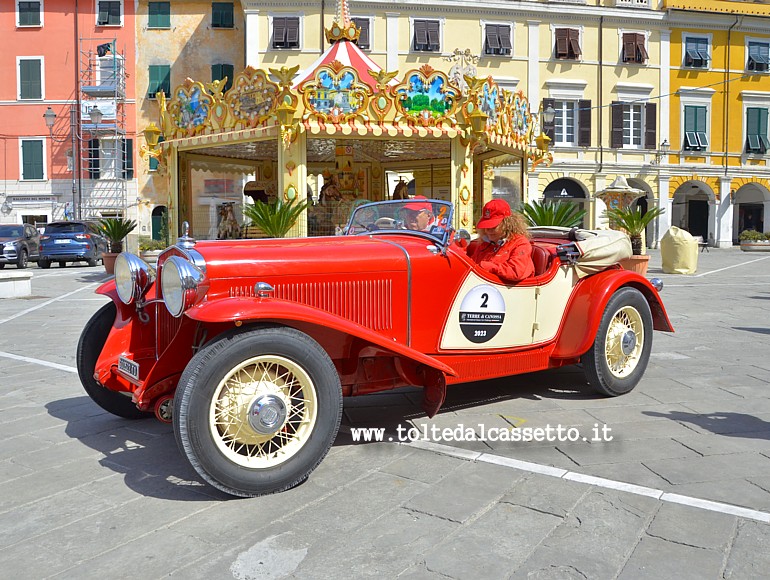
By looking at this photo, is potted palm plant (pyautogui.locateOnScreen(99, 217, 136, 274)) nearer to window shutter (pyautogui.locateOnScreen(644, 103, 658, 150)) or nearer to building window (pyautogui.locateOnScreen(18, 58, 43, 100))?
building window (pyautogui.locateOnScreen(18, 58, 43, 100))

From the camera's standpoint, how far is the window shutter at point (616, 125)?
102 ft

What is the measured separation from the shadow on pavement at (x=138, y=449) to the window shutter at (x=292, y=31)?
25517mm

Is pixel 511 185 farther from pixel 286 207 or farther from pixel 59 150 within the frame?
pixel 59 150

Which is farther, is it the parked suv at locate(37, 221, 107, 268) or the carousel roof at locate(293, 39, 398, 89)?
the parked suv at locate(37, 221, 107, 268)

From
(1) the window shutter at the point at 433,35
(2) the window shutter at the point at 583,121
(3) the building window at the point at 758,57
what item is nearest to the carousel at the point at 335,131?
(1) the window shutter at the point at 433,35

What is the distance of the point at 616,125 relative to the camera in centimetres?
3108

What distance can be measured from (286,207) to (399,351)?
853 centimetres

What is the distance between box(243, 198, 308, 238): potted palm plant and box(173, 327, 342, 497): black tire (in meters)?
8.39

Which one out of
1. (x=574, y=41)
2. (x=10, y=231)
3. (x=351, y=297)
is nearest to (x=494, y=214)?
(x=351, y=297)

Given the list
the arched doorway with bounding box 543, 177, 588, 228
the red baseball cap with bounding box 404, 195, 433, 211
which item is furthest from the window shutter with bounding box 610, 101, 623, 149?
the red baseball cap with bounding box 404, 195, 433, 211

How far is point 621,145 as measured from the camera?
103ft

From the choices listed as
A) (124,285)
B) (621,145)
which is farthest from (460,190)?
(621,145)

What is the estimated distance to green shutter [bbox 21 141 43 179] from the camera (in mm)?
30219

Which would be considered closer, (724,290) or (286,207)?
(286,207)
